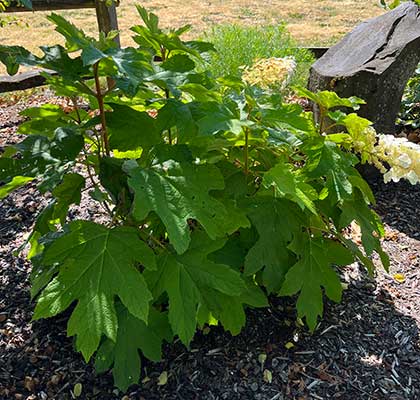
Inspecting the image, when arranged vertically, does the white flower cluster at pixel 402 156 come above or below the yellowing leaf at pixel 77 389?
above

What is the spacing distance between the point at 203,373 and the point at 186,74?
1.06m

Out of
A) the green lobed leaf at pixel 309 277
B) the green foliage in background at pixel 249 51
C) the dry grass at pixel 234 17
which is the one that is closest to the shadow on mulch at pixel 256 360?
the green lobed leaf at pixel 309 277

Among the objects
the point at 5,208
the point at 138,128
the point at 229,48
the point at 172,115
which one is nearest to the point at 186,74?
the point at 172,115

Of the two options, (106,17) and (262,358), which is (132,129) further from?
(106,17)

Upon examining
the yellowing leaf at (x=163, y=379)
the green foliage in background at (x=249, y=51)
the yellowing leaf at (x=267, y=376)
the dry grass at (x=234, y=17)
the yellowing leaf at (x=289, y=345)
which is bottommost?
the dry grass at (x=234, y=17)

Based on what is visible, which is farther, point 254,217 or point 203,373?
point 203,373

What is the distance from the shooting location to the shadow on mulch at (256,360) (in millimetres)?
1800

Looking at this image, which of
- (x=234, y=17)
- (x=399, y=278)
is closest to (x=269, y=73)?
(x=399, y=278)

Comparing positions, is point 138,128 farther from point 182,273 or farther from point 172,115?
point 182,273

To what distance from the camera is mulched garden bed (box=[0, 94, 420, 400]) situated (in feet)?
5.91

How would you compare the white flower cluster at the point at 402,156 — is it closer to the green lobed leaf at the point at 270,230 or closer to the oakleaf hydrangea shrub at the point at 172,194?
the oakleaf hydrangea shrub at the point at 172,194

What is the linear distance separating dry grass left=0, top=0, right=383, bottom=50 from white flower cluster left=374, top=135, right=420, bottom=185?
237 inches

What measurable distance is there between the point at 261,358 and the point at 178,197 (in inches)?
33.1

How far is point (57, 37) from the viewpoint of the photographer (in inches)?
314
